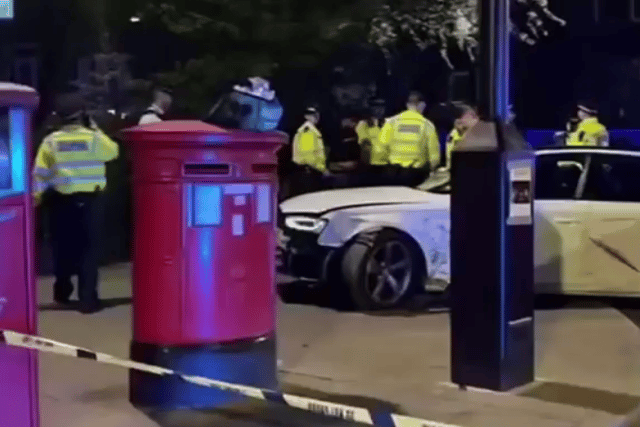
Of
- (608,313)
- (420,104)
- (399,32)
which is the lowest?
(608,313)

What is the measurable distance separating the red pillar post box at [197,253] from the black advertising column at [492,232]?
4.10ft

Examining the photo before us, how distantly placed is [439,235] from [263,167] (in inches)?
159

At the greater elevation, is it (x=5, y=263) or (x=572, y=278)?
(x=5, y=263)

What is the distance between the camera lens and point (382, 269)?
36.4 feet

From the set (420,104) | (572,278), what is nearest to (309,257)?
(572,278)

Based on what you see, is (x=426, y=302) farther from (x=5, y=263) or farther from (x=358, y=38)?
(x=358, y=38)

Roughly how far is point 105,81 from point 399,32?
5.67 meters

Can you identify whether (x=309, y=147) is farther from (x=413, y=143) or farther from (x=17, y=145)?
(x=17, y=145)

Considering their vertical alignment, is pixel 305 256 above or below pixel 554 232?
below

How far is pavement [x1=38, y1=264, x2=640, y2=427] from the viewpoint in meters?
7.17

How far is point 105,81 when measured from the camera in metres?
18.9

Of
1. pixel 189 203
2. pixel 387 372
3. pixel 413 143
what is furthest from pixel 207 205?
pixel 413 143

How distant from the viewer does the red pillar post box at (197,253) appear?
7098 mm

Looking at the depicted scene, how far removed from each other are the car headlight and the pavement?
2.54ft
